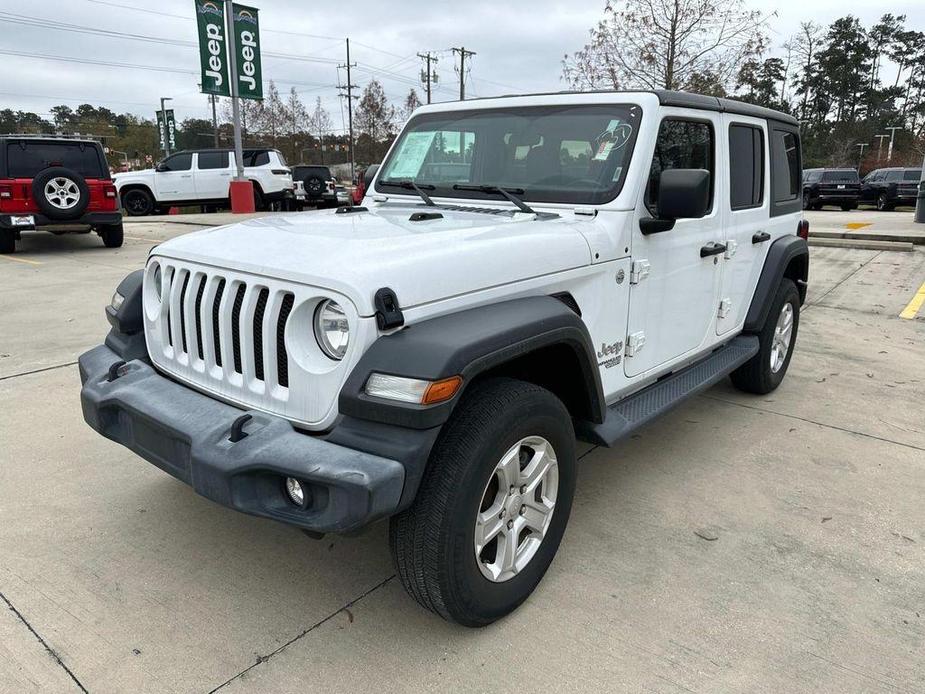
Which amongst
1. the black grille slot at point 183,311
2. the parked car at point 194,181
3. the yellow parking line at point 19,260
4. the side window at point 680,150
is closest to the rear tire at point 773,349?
the side window at point 680,150

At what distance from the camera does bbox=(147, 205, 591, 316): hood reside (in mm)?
2086

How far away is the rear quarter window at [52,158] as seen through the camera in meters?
10.3

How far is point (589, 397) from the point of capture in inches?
105

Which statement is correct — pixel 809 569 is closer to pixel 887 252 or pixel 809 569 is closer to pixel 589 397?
pixel 589 397

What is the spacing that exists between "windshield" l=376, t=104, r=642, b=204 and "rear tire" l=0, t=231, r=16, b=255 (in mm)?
9685

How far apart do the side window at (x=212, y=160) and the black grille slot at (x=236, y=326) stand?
18.6 meters

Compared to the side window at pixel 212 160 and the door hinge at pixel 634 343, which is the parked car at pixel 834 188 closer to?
the side window at pixel 212 160

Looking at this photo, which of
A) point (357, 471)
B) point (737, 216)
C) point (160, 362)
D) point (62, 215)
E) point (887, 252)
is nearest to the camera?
point (357, 471)

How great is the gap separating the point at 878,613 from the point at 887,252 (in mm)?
10838

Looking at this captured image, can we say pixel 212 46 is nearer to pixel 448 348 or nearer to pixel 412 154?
pixel 412 154

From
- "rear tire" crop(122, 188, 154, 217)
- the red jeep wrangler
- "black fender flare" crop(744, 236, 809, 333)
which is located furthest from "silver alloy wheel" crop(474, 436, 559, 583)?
"rear tire" crop(122, 188, 154, 217)

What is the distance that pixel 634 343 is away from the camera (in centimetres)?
309

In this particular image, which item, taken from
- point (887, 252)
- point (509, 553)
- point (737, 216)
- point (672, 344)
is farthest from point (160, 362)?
point (887, 252)

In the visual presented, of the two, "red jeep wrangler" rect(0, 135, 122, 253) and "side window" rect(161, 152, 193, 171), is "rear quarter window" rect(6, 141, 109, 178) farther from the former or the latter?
"side window" rect(161, 152, 193, 171)
